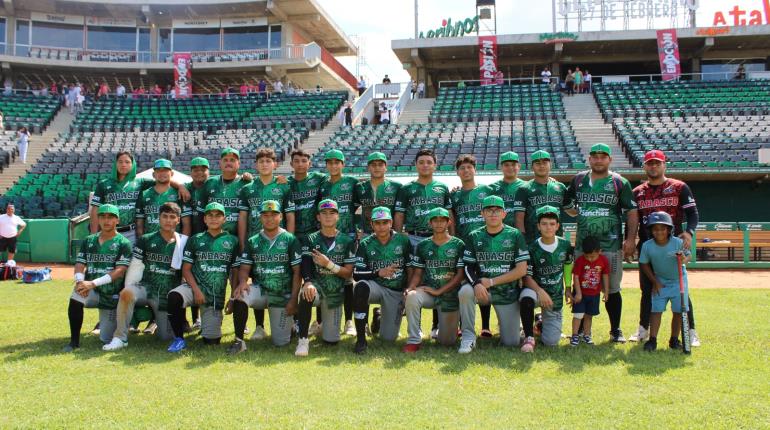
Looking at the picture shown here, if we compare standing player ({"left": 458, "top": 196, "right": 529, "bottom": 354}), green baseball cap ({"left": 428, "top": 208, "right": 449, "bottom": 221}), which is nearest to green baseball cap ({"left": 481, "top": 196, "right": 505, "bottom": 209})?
standing player ({"left": 458, "top": 196, "right": 529, "bottom": 354})

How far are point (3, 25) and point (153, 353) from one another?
37.0 metres

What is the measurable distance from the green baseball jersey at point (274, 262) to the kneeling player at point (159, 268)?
84 cm

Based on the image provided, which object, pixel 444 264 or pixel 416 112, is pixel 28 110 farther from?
pixel 444 264

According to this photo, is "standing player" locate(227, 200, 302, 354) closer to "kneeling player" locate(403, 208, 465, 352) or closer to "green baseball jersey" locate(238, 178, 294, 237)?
"green baseball jersey" locate(238, 178, 294, 237)

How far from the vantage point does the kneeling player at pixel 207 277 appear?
616 cm

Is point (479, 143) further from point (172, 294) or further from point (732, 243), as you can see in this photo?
point (172, 294)

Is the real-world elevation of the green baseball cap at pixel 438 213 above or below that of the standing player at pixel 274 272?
above

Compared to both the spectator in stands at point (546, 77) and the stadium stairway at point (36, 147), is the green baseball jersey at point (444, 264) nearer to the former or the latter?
the stadium stairway at point (36, 147)

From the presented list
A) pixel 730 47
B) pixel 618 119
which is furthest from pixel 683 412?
pixel 730 47

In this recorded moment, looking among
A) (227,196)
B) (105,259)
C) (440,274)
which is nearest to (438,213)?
(440,274)

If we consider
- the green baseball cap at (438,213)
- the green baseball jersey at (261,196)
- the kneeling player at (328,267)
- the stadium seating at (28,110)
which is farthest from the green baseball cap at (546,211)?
the stadium seating at (28,110)

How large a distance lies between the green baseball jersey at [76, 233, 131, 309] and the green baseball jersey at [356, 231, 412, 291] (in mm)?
2601

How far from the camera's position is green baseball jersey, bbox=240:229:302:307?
20.7ft

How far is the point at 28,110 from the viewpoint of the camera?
30.0m
